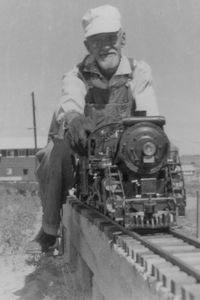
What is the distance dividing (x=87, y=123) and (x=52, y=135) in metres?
1.50

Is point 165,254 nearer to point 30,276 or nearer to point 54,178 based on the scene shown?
point 54,178

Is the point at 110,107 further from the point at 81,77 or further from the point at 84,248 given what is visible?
the point at 84,248

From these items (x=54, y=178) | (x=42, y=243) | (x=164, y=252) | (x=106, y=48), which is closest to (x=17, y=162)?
(x=42, y=243)

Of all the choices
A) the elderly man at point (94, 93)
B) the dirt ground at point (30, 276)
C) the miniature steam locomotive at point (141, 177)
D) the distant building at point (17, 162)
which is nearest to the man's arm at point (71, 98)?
the elderly man at point (94, 93)

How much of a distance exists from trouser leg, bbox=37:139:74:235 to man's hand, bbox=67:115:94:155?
3.72ft

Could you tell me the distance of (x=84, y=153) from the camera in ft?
22.9

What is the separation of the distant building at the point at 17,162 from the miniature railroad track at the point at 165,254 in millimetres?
49134

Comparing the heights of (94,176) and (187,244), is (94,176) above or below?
above

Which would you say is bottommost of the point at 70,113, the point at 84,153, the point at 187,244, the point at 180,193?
the point at 187,244

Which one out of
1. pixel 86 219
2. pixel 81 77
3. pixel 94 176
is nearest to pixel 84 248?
pixel 86 219

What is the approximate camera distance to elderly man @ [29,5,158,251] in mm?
7357

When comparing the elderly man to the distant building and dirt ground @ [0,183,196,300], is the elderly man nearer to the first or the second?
dirt ground @ [0,183,196,300]

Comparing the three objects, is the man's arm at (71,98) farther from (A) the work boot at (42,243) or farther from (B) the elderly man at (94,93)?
(A) the work boot at (42,243)

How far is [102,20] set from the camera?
743cm
